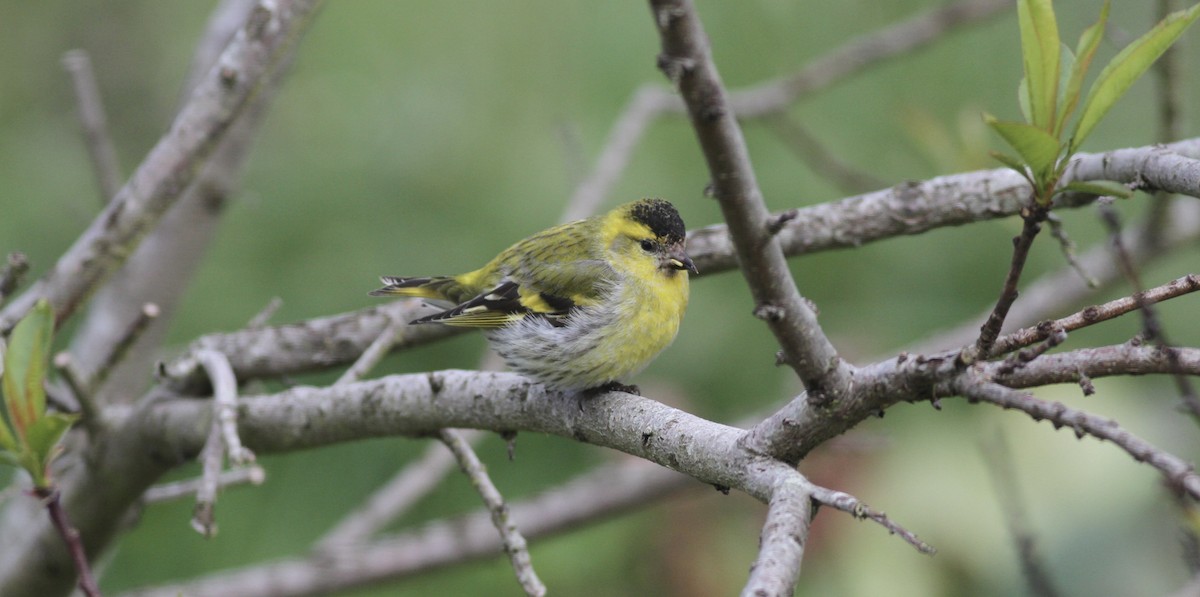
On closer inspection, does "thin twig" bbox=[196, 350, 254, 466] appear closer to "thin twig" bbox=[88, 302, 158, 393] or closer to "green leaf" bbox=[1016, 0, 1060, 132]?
"thin twig" bbox=[88, 302, 158, 393]

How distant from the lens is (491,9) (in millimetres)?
5863

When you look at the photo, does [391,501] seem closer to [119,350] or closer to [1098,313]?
[119,350]

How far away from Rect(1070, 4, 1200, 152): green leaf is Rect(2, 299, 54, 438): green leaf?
1.66 metres

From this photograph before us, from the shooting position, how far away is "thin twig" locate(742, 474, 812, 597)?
4.07ft

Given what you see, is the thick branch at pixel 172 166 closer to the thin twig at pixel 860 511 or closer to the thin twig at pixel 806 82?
the thin twig at pixel 806 82

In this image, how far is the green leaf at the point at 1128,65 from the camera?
4.17 ft

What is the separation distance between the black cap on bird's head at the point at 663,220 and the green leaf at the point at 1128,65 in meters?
1.68

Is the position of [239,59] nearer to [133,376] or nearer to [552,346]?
[552,346]

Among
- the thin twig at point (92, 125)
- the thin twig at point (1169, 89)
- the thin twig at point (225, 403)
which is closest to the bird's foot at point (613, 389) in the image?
the thin twig at point (225, 403)

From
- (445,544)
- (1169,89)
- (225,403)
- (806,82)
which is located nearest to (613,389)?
(225,403)

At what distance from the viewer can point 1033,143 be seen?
1238 mm

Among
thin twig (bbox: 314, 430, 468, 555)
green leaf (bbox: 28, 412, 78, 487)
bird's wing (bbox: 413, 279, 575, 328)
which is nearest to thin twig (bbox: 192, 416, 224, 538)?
green leaf (bbox: 28, 412, 78, 487)

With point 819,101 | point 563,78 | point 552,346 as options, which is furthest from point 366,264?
point 819,101

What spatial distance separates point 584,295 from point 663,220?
309mm
